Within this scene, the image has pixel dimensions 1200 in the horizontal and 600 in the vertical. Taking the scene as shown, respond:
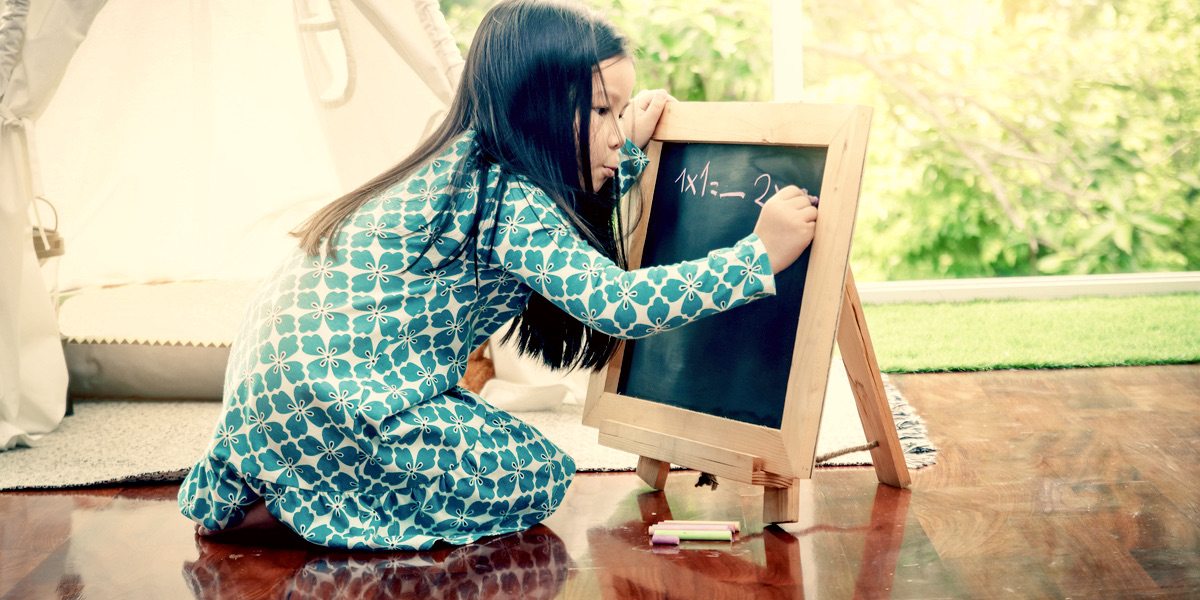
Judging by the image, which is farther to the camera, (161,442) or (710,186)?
(161,442)

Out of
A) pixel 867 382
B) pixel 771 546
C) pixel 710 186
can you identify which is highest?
pixel 710 186

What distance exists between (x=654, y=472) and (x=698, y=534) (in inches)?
9.1

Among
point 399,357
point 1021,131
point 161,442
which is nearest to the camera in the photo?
point 399,357

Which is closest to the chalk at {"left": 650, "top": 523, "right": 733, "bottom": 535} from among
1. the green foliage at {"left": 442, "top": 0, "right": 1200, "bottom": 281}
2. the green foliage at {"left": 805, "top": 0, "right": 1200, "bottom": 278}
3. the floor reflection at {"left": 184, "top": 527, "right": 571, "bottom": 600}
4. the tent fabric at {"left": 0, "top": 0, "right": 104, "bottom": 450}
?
the floor reflection at {"left": 184, "top": 527, "right": 571, "bottom": 600}

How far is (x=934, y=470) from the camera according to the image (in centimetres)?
171

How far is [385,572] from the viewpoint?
136 cm

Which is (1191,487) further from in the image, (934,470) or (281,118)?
(281,118)

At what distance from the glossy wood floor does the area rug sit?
0.05 m

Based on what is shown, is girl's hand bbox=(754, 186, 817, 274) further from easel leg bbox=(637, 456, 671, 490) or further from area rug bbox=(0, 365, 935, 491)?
area rug bbox=(0, 365, 935, 491)

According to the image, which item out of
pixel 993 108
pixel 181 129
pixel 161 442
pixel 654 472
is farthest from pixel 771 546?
pixel 993 108

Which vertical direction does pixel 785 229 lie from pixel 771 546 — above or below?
above

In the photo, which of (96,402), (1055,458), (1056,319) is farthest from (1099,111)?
(96,402)

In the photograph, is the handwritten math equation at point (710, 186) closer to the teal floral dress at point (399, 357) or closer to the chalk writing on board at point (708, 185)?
→ the chalk writing on board at point (708, 185)

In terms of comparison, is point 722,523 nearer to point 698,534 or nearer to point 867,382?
point 698,534
